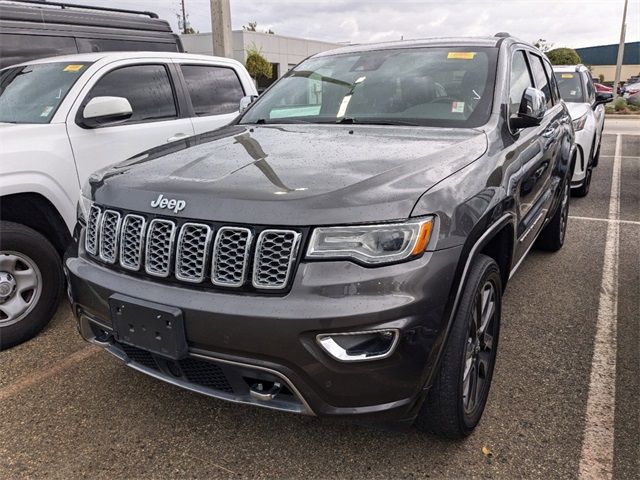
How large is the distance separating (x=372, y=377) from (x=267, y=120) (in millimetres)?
2139

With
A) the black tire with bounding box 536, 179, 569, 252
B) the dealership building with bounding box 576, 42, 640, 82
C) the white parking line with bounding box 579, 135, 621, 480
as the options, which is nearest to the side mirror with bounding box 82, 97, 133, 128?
the white parking line with bounding box 579, 135, 621, 480

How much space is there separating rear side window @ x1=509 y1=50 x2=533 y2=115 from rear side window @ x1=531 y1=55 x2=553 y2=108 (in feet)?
0.93

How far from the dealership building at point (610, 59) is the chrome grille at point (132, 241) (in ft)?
247

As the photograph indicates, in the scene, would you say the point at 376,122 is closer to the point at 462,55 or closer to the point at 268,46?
the point at 462,55

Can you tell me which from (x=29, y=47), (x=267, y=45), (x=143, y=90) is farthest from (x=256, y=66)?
(x=143, y=90)

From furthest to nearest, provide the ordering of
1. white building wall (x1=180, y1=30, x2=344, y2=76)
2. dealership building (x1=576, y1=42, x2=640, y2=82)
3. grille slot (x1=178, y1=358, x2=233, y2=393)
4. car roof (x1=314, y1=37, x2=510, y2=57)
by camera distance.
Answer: dealership building (x1=576, y1=42, x2=640, y2=82), white building wall (x1=180, y1=30, x2=344, y2=76), car roof (x1=314, y1=37, x2=510, y2=57), grille slot (x1=178, y1=358, x2=233, y2=393)

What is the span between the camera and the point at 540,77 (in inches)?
174

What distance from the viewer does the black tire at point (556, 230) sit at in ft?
16.1

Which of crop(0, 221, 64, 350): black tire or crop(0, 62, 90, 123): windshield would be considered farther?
crop(0, 62, 90, 123): windshield

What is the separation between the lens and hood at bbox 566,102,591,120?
7.22m

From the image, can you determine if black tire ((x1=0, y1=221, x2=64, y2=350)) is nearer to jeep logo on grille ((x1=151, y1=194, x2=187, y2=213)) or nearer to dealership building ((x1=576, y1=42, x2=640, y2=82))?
jeep logo on grille ((x1=151, y1=194, x2=187, y2=213))

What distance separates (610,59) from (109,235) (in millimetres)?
82117

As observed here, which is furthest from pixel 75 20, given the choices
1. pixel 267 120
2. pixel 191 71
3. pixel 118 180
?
pixel 118 180

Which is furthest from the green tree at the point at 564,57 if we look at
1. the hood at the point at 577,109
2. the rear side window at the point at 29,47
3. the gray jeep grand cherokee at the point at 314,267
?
the gray jeep grand cherokee at the point at 314,267
